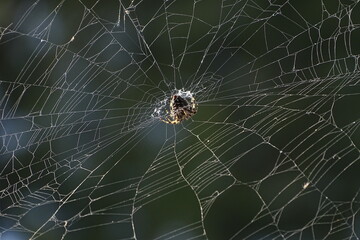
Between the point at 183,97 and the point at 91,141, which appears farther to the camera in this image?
the point at 91,141

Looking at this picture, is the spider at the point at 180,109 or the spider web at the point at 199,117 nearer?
the spider at the point at 180,109

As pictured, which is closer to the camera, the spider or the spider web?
the spider

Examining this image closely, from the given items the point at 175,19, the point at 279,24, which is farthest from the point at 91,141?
the point at 279,24

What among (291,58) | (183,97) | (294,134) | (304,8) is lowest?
(183,97)

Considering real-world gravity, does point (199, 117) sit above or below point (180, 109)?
above

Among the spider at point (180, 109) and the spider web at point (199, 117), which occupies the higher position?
the spider web at point (199, 117)

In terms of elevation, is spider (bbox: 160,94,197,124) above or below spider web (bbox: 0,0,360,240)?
below

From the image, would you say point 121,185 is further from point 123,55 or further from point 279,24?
point 279,24

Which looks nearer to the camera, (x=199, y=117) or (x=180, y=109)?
(x=180, y=109)
